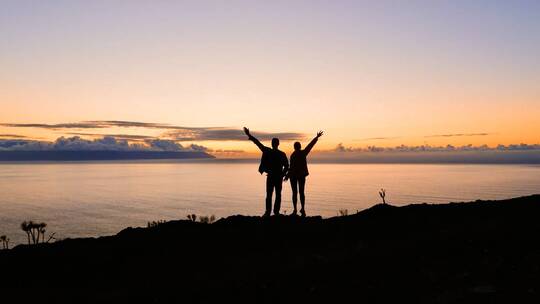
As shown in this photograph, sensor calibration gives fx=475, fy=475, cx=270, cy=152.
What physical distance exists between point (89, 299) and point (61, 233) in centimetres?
7321

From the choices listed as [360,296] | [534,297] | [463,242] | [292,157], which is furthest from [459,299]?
[292,157]

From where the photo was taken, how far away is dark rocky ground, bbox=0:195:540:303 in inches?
345

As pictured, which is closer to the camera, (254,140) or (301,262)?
(301,262)

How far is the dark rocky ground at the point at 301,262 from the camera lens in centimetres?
877

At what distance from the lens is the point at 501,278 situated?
8578mm

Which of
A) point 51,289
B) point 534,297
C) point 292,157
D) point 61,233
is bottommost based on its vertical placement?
point 61,233

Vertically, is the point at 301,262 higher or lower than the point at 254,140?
lower

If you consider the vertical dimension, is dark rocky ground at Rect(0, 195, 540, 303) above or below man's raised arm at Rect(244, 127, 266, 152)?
below

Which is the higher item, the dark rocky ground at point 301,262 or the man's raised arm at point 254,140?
the man's raised arm at point 254,140

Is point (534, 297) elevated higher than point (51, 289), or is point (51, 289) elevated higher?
point (534, 297)

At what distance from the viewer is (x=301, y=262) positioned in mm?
11078

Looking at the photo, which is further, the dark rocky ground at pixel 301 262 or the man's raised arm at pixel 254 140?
the man's raised arm at pixel 254 140

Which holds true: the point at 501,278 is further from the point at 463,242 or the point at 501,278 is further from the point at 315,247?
the point at 315,247

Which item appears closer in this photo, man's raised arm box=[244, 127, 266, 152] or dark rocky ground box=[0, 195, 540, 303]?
dark rocky ground box=[0, 195, 540, 303]
